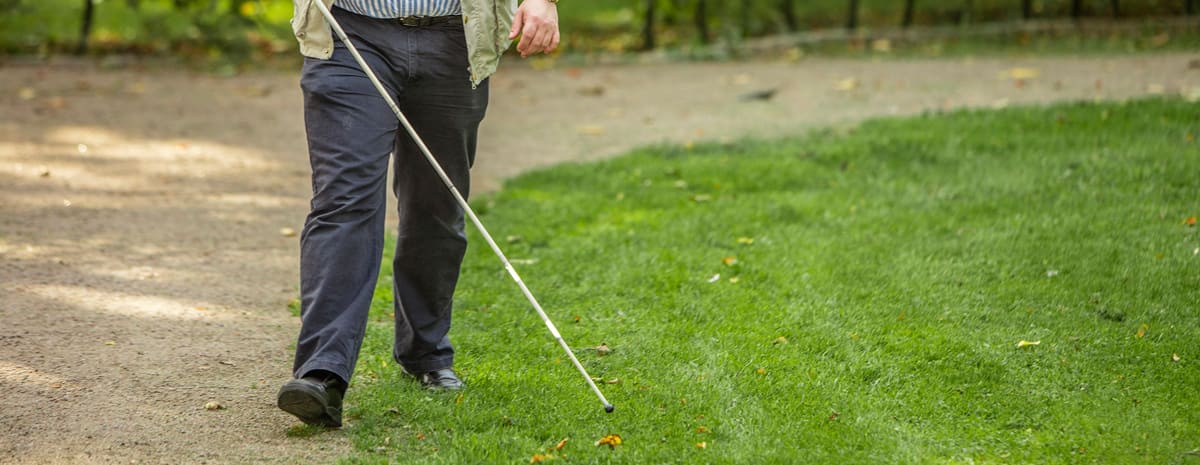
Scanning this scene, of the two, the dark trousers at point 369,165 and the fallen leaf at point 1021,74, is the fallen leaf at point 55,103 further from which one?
the fallen leaf at point 1021,74

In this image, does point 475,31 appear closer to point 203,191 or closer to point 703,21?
point 203,191

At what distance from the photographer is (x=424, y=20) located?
11.7 ft

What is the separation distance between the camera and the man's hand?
11.5 ft

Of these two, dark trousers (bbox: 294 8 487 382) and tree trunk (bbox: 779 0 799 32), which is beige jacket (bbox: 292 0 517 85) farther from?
tree trunk (bbox: 779 0 799 32)

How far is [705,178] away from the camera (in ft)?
24.2

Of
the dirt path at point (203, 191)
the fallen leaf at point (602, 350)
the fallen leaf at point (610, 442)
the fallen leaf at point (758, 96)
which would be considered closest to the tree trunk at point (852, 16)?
the dirt path at point (203, 191)

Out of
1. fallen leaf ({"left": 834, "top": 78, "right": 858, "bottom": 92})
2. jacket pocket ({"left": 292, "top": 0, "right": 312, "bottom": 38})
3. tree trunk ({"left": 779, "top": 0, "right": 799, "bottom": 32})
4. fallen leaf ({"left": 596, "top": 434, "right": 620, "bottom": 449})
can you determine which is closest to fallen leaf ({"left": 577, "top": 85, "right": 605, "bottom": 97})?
fallen leaf ({"left": 834, "top": 78, "right": 858, "bottom": 92})

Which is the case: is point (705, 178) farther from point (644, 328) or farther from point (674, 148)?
point (644, 328)

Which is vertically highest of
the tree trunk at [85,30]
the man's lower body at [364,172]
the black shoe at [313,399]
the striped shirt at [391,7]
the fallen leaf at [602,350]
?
the striped shirt at [391,7]

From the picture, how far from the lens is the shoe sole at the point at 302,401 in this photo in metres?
3.30

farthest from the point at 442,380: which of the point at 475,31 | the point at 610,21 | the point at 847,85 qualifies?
the point at 610,21

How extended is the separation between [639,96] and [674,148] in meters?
2.44

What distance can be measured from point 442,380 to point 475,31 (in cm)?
116

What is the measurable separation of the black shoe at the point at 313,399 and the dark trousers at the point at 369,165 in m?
0.05
